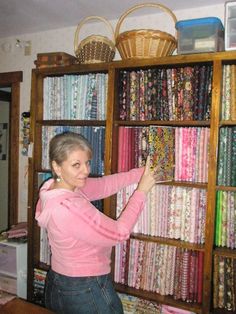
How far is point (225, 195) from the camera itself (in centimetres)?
167

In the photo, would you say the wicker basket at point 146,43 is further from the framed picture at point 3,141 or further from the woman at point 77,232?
the framed picture at point 3,141

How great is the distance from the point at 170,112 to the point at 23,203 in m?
1.74

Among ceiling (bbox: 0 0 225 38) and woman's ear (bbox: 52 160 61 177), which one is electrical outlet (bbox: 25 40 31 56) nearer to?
ceiling (bbox: 0 0 225 38)

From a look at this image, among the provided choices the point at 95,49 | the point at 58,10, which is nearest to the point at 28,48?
the point at 58,10

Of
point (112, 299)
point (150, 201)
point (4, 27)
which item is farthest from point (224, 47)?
point (4, 27)

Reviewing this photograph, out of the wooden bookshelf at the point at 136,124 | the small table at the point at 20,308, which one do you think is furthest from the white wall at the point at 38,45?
the small table at the point at 20,308

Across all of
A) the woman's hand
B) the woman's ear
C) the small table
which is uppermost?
the woman's ear

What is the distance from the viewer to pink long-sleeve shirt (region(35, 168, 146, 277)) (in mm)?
1280

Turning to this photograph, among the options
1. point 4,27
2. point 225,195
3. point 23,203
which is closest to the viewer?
point 225,195

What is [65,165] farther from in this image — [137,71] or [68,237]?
[137,71]

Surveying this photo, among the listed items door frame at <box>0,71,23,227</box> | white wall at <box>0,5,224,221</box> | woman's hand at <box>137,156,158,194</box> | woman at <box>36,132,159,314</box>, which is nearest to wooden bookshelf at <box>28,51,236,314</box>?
woman's hand at <box>137,156,158,194</box>

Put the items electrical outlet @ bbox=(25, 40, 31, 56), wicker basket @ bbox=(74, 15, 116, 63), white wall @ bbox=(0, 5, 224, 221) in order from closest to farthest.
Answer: wicker basket @ bbox=(74, 15, 116, 63) → white wall @ bbox=(0, 5, 224, 221) → electrical outlet @ bbox=(25, 40, 31, 56)

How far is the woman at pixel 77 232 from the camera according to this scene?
4.24 ft

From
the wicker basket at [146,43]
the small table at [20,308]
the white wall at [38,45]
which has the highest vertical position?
the white wall at [38,45]
